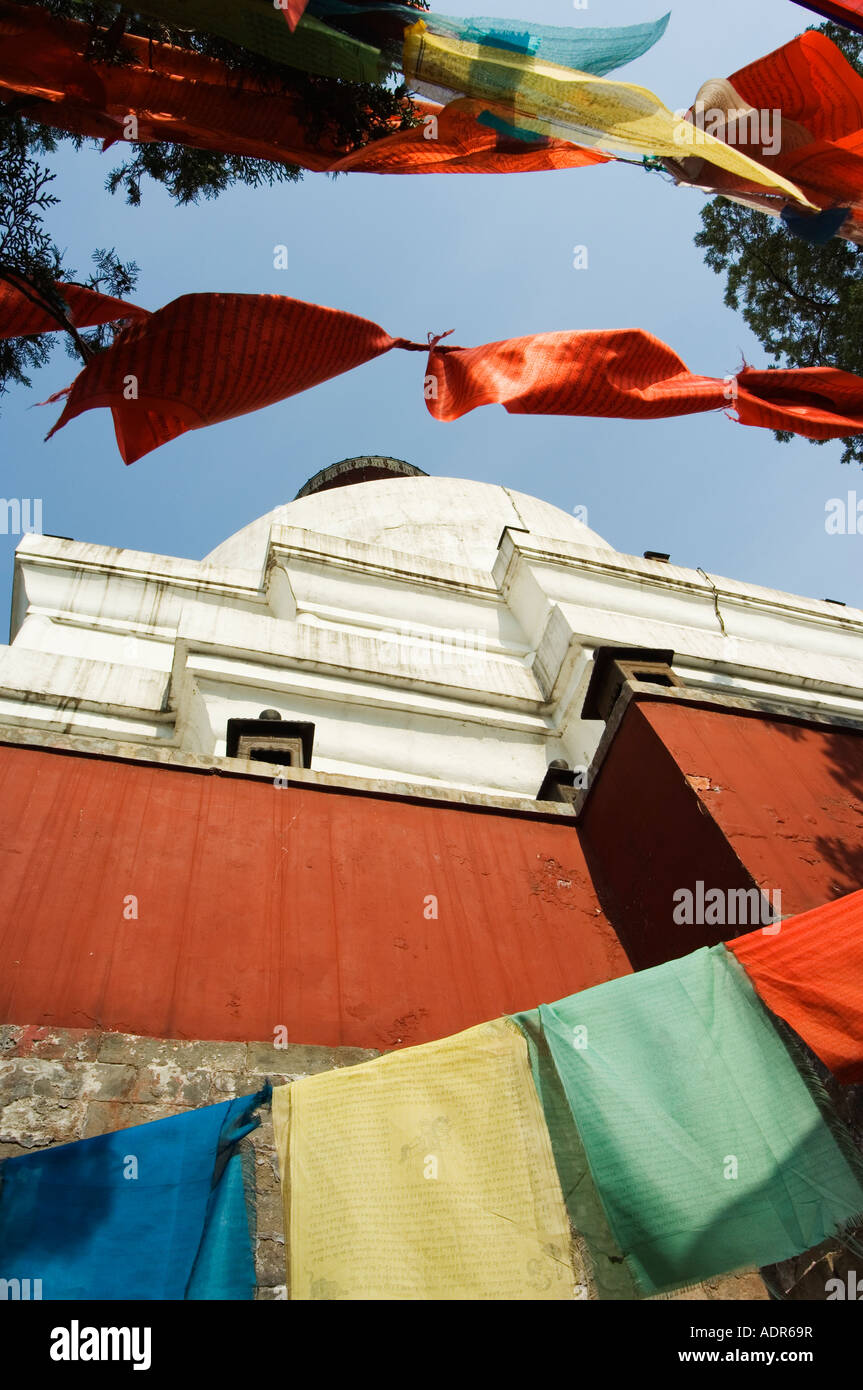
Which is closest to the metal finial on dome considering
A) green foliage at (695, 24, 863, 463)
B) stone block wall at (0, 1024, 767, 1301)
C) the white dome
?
the white dome

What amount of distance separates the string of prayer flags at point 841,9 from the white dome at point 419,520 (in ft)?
25.4

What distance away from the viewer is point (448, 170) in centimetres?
601

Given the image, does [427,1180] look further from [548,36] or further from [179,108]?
[548,36]

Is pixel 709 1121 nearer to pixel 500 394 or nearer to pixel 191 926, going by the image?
pixel 191 926

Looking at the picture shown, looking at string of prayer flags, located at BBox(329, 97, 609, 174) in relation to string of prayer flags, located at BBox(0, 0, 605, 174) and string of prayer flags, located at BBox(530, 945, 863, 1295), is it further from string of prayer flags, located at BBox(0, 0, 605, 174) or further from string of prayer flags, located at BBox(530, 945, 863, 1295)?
string of prayer flags, located at BBox(530, 945, 863, 1295)

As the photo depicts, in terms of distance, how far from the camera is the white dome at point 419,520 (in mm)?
13555

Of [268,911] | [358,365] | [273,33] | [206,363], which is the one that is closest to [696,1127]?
[268,911]

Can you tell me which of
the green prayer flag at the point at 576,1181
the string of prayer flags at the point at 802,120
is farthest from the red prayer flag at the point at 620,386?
the green prayer flag at the point at 576,1181

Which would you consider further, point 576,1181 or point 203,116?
point 203,116

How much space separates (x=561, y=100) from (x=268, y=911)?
490cm

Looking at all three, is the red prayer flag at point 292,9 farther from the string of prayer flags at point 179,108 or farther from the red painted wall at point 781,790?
the red painted wall at point 781,790

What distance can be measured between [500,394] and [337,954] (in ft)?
12.3

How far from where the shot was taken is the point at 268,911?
5.29m
